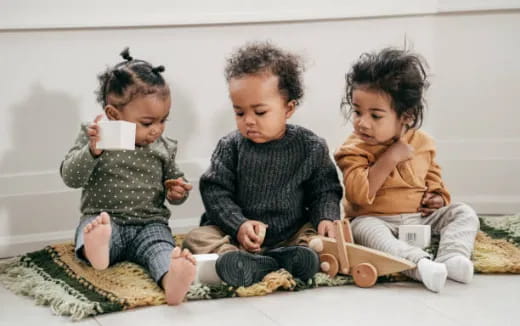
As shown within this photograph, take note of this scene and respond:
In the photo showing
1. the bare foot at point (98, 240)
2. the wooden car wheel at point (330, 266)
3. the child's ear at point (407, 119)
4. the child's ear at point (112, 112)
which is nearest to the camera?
the bare foot at point (98, 240)

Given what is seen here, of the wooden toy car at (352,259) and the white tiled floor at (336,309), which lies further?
the wooden toy car at (352,259)

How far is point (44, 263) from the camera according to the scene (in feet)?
5.95

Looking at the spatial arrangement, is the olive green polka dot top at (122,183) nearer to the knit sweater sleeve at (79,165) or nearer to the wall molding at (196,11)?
the knit sweater sleeve at (79,165)

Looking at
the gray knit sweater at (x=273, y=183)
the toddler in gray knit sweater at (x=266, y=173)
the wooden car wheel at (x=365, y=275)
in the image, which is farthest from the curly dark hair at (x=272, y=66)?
the wooden car wheel at (x=365, y=275)

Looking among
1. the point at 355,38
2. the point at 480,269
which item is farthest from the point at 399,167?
the point at 355,38

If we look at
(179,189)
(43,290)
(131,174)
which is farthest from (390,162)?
(43,290)

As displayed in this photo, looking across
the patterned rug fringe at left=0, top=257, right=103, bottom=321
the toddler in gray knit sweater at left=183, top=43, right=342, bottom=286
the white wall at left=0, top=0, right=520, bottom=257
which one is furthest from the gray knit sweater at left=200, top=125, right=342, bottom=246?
the patterned rug fringe at left=0, top=257, right=103, bottom=321

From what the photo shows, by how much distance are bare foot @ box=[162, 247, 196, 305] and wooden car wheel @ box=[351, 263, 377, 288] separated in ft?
1.20

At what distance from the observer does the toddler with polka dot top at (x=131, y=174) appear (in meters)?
1.73

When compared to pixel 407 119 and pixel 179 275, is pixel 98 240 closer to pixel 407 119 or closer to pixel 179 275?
pixel 179 275

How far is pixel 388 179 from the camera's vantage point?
6.26 feet

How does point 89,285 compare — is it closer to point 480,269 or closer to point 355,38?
point 480,269

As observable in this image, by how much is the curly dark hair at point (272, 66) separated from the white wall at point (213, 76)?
0.31 meters

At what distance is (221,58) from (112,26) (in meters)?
0.32
